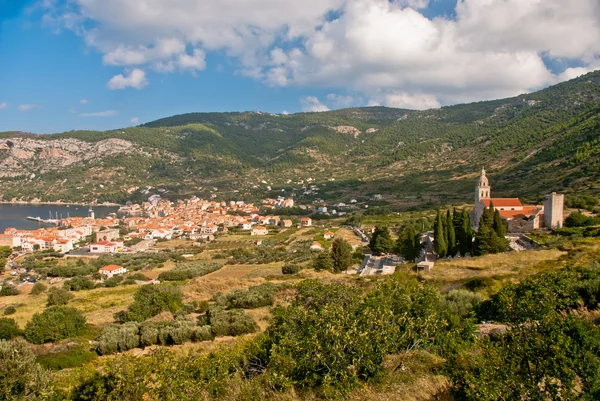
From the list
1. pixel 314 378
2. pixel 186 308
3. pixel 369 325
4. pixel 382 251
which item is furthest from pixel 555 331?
pixel 382 251

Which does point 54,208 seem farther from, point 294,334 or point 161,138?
point 294,334

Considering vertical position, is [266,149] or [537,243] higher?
[266,149]

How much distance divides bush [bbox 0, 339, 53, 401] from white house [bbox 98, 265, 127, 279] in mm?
32795

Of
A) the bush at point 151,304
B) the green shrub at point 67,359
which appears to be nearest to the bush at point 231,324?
the green shrub at point 67,359

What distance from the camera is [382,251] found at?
32.3 metres

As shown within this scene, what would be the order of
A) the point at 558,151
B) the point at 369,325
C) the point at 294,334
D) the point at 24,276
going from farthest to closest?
the point at 558,151
the point at 24,276
the point at 294,334
the point at 369,325

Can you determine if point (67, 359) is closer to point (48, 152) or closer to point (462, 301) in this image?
point (462, 301)

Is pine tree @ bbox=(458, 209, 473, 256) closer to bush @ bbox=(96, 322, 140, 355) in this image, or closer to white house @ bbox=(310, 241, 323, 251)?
white house @ bbox=(310, 241, 323, 251)

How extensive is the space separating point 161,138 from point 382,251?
174 metres

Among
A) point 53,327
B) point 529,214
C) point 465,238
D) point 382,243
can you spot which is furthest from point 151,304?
point 529,214

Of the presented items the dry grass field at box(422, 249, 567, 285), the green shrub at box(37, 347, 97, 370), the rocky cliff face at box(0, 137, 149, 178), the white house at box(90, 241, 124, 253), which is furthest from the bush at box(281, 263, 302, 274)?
the rocky cliff face at box(0, 137, 149, 178)

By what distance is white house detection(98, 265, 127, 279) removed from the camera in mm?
39259

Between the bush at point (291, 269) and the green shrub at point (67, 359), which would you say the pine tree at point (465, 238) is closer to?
the bush at point (291, 269)

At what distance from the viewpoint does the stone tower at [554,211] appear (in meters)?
30.1
